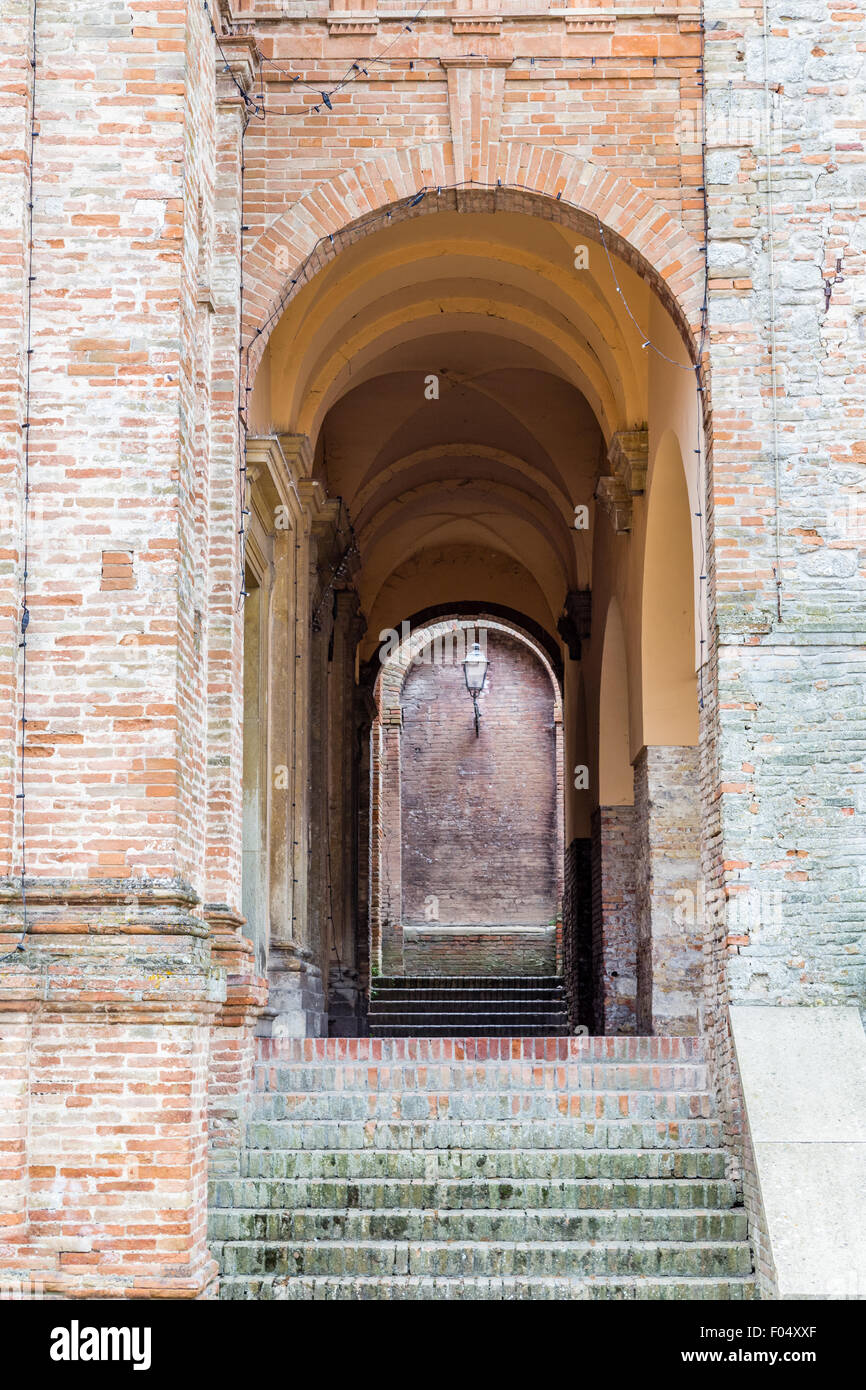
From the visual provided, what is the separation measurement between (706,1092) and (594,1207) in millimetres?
1003

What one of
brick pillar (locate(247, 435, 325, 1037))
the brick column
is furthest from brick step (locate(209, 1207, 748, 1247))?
the brick column

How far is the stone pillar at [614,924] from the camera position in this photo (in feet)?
43.3

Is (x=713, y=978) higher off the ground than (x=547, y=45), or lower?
lower

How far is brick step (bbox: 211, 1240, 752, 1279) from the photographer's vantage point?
6.98 metres

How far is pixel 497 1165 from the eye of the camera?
755 centimetres

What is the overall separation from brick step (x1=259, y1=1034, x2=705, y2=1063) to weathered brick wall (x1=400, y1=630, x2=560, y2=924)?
14.3m

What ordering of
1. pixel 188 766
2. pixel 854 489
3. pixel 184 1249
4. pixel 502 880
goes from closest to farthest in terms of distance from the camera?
pixel 184 1249 < pixel 188 766 < pixel 854 489 < pixel 502 880

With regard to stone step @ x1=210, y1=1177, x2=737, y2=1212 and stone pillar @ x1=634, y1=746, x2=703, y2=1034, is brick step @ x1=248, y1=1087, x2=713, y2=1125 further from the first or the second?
stone pillar @ x1=634, y1=746, x2=703, y2=1034

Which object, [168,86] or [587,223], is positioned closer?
[168,86]

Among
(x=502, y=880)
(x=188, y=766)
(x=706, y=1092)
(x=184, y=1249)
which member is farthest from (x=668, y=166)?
(x=502, y=880)

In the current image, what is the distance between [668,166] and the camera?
8570mm

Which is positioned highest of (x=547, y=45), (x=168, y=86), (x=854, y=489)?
(x=547, y=45)

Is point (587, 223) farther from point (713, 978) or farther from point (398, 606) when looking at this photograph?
point (398, 606)

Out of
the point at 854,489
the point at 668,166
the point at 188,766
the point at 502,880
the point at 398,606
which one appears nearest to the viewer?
the point at 188,766
